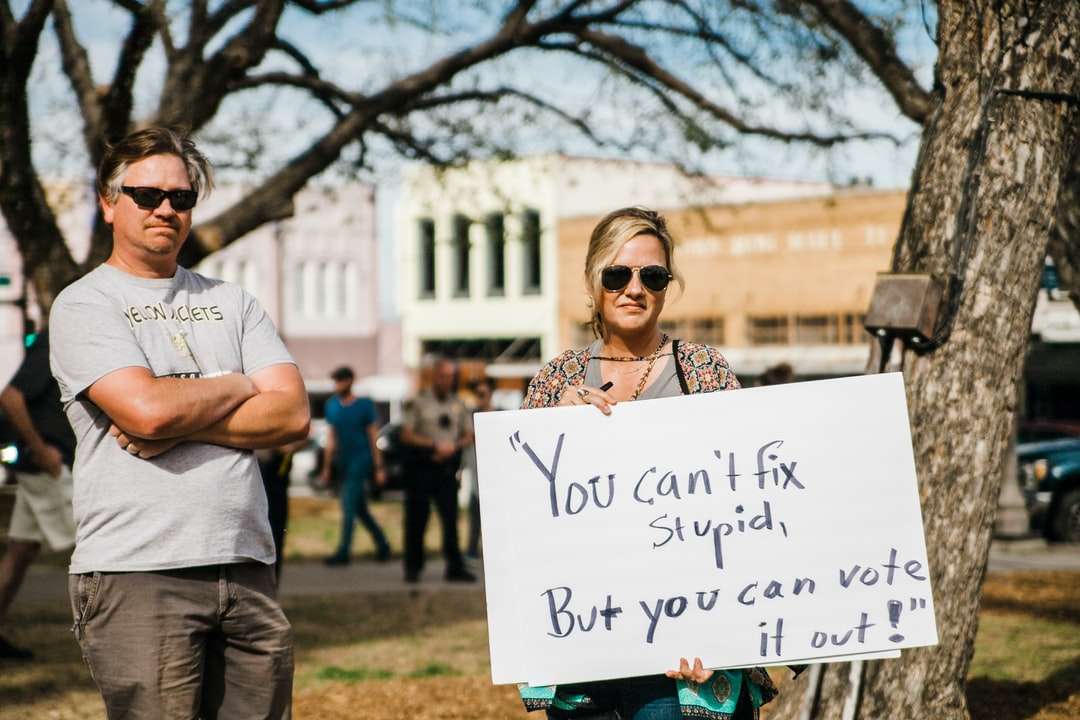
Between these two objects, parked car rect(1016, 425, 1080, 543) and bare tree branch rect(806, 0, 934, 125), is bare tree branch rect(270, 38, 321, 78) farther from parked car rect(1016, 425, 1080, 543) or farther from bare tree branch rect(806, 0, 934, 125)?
parked car rect(1016, 425, 1080, 543)

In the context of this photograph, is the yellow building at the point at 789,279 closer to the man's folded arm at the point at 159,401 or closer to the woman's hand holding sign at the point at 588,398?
the woman's hand holding sign at the point at 588,398

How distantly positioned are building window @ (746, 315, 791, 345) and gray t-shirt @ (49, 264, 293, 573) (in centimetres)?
3393

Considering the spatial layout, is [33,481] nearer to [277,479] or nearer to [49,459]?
[49,459]

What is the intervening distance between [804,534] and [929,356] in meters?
2.17

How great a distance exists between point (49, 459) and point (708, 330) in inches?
1260

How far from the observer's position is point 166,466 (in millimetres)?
3273

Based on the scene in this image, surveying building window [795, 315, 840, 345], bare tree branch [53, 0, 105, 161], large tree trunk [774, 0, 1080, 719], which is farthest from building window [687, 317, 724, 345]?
large tree trunk [774, 0, 1080, 719]

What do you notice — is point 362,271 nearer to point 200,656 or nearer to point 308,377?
point 308,377

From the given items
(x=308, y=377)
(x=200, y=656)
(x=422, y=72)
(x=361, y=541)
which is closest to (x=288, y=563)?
(x=361, y=541)

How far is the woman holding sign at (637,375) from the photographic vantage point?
342 cm

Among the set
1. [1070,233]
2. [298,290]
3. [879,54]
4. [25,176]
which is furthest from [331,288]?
[1070,233]

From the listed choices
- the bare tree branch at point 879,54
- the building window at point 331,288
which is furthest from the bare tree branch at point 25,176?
the building window at point 331,288

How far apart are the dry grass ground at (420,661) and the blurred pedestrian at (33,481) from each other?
538 millimetres

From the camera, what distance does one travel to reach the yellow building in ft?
112
